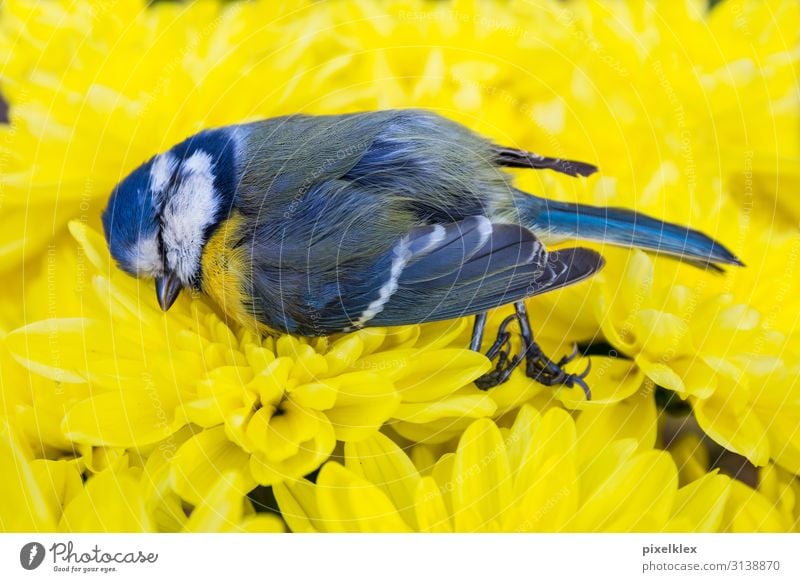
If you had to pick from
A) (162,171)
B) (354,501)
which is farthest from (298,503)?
(162,171)

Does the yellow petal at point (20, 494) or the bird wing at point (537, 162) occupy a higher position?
the bird wing at point (537, 162)

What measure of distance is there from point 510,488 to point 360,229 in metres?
0.21

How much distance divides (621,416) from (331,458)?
0.70 feet

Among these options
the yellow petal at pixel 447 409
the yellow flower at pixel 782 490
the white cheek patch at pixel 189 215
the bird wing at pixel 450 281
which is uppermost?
the white cheek patch at pixel 189 215

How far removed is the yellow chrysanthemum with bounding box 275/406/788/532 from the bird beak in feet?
0.53

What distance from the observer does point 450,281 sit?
1.72 feet

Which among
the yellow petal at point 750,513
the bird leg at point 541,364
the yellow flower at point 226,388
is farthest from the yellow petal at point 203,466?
the yellow petal at point 750,513

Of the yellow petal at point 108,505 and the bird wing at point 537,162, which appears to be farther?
the bird wing at point 537,162

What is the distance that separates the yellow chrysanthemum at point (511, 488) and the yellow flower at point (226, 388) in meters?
0.02

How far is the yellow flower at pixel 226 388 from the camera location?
48 cm

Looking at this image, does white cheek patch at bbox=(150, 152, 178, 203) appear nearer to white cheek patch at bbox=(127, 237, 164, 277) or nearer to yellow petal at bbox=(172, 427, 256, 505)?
white cheek patch at bbox=(127, 237, 164, 277)

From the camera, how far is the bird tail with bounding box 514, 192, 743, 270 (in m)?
0.56

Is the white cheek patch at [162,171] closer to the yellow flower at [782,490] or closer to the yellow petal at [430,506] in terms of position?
the yellow petal at [430,506]
